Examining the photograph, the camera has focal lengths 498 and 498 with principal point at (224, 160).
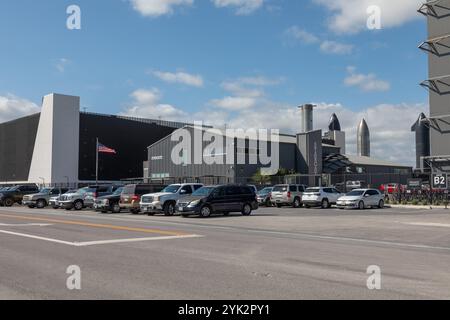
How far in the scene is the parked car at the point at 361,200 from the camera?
1380 inches

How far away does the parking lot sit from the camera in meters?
7.51

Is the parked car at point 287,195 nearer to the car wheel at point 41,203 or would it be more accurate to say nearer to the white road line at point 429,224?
the white road line at point 429,224

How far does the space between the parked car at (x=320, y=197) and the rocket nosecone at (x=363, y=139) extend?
69.9m

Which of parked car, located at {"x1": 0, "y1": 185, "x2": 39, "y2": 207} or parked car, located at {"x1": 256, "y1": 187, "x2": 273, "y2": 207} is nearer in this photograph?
parked car, located at {"x1": 256, "y1": 187, "x2": 273, "y2": 207}

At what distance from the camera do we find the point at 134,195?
3084 centimetres

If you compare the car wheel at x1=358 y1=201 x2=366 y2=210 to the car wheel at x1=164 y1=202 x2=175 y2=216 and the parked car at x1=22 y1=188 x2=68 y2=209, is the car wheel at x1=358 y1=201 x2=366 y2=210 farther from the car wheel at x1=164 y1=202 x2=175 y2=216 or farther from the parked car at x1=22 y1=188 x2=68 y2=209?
the parked car at x1=22 y1=188 x2=68 y2=209

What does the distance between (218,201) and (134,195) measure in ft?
22.3

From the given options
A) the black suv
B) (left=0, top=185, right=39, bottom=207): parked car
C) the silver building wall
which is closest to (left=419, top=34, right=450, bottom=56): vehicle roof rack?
the silver building wall

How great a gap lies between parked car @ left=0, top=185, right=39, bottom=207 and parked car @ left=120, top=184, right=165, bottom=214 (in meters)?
18.8

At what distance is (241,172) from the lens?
60938 mm

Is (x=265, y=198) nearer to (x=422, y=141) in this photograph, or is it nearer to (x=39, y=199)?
(x=39, y=199)
